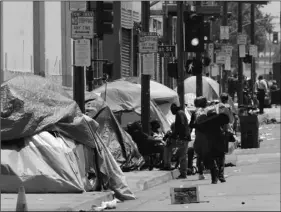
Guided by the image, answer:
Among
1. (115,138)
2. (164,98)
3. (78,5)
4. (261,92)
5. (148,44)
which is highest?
(78,5)

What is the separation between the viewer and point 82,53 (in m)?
19.2

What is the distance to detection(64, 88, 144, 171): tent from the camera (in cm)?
2125

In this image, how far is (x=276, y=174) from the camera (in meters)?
20.1

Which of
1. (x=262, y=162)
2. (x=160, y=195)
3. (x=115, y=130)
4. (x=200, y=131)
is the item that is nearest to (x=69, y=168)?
(x=160, y=195)

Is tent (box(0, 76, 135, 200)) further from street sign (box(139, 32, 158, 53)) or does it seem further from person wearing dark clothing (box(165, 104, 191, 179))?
street sign (box(139, 32, 158, 53))

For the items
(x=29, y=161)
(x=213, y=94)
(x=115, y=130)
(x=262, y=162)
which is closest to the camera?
(x=29, y=161)

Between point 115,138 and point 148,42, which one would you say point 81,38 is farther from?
point 148,42

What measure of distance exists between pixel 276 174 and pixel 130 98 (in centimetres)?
631

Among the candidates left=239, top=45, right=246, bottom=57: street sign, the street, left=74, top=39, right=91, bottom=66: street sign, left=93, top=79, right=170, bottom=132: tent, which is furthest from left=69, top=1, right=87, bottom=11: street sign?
left=239, top=45, right=246, bottom=57: street sign

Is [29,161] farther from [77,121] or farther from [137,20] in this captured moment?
[137,20]

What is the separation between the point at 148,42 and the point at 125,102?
163 cm

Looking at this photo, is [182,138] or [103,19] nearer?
[103,19]

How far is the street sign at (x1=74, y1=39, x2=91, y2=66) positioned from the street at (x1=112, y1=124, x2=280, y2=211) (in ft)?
9.15

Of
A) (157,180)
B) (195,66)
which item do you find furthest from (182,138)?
(195,66)
